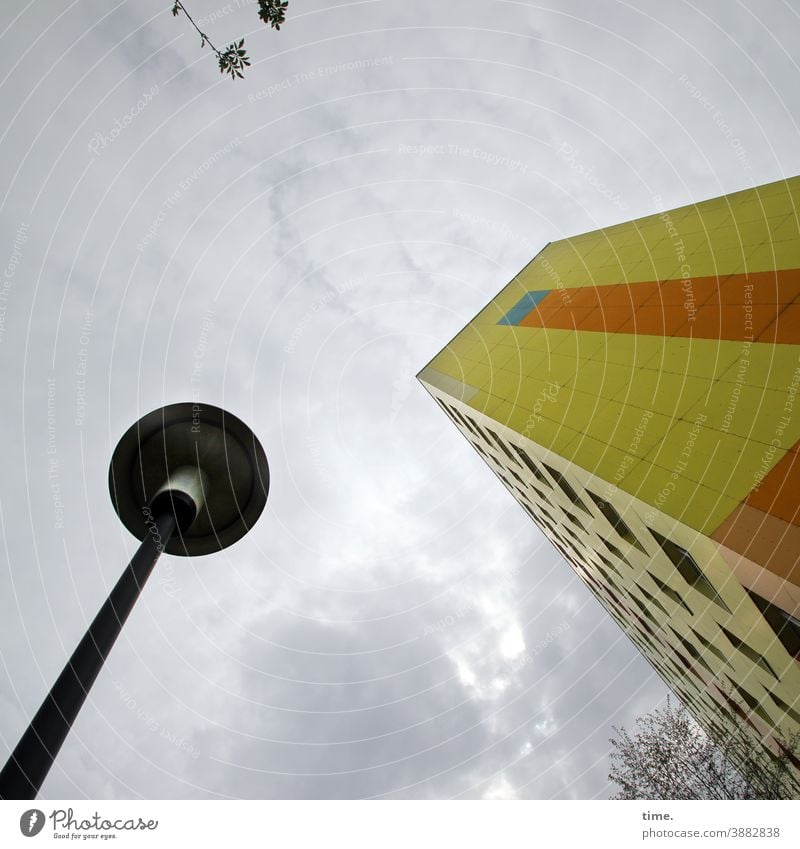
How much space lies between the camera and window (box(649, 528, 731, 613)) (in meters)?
9.05

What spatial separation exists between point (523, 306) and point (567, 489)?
1202 centimetres

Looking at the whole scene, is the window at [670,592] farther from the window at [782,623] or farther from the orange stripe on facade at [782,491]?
the orange stripe on facade at [782,491]

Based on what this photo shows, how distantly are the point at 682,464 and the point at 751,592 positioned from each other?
2.50 metres

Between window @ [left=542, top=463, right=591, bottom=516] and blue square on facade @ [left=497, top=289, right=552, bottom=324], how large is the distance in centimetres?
1007

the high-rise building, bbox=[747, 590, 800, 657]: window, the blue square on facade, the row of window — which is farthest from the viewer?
the blue square on facade

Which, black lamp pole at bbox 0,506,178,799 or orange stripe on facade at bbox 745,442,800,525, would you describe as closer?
black lamp pole at bbox 0,506,178,799

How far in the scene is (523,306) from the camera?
2195cm

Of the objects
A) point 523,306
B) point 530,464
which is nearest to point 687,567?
point 530,464

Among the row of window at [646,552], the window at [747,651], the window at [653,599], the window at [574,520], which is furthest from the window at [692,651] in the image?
the window at [747,651]

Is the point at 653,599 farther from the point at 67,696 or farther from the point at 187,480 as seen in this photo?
the point at 67,696

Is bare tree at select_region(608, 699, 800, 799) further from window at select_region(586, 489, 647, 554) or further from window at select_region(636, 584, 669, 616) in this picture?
window at select_region(586, 489, 647, 554)

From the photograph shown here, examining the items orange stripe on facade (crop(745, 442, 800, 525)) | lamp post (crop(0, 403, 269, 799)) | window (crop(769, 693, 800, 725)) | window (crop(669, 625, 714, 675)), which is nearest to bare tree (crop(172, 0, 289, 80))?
lamp post (crop(0, 403, 269, 799))

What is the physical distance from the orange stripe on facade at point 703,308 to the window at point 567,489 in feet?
16.1
